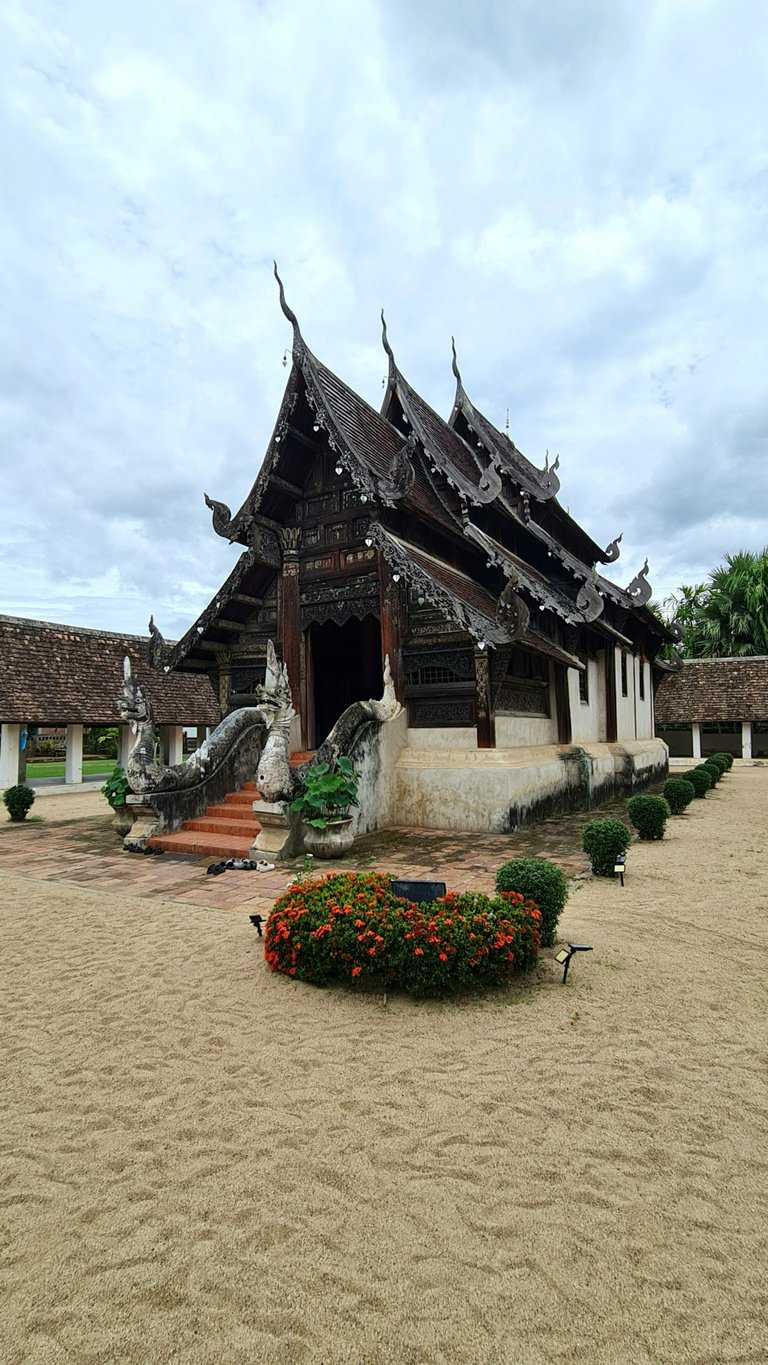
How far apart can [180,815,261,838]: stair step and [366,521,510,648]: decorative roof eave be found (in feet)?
12.7

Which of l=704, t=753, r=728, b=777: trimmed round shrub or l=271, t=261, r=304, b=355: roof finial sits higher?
l=271, t=261, r=304, b=355: roof finial

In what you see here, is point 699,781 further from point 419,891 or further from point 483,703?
point 419,891

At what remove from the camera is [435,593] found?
9031mm

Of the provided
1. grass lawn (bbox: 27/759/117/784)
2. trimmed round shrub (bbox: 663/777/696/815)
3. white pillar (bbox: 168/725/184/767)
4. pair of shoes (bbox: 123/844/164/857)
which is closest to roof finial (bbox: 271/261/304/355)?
pair of shoes (bbox: 123/844/164/857)

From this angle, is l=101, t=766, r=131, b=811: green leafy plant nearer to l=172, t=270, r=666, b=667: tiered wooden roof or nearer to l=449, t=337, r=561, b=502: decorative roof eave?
l=172, t=270, r=666, b=667: tiered wooden roof

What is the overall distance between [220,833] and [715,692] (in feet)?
82.0

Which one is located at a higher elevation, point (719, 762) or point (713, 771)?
point (719, 762)

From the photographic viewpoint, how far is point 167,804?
9.33m

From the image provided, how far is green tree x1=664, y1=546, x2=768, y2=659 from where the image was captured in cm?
3309

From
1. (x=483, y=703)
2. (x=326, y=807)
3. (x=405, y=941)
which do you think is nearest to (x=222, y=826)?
(x=326, y=807)

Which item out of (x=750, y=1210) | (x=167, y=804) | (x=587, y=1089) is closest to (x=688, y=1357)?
(x=750, y=1210)

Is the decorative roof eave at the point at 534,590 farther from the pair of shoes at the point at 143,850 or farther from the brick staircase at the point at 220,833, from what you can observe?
the pair of shoes at the point at 143,850

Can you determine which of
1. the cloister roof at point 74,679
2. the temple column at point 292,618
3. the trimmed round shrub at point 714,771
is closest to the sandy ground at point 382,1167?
the temple column at point 292,618

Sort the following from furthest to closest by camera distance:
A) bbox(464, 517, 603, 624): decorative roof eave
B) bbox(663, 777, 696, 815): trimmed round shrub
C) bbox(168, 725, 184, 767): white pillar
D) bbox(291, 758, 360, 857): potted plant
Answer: bbox(168, 725, 184, 767): white pillar → bbox(663, 777, 696, 815): trimmed round shrub → bbox(464, 517, 603, 624): decorative roof eave → bbox(291, 758, 360, 857): potted plant
